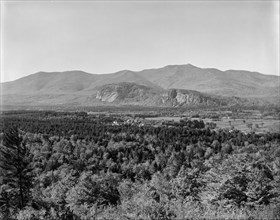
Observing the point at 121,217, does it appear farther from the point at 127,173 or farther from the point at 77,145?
the point at 77,145

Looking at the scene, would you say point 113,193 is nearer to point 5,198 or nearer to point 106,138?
point 5,198

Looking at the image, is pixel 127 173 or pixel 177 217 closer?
pixel 177 217

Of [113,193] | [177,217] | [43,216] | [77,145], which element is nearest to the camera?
[177,217]

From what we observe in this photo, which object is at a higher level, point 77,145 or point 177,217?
point 177,217

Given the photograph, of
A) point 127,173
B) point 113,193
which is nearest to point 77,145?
point 127,173

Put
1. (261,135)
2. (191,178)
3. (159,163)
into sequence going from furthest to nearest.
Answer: (261,135), (159,163), (191,178)

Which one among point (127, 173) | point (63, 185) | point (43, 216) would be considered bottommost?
point (127, 173)

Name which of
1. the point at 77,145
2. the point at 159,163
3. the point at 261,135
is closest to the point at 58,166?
the point at 77,145
